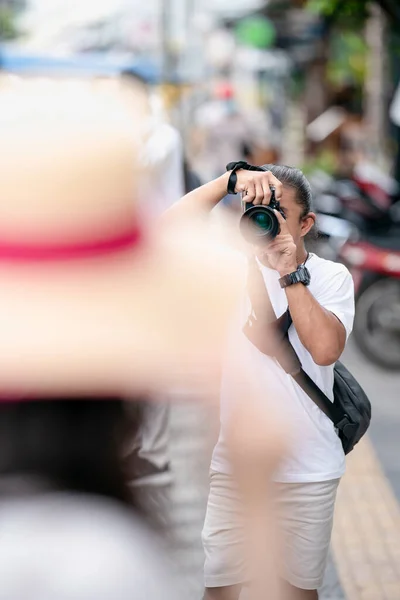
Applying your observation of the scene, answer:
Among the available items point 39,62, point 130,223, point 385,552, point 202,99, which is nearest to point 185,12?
point 202,99

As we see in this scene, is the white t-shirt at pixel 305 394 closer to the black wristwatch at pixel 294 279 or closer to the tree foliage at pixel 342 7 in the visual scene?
the black wristwatch at pixel 294 279

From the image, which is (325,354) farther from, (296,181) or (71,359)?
(71,359)

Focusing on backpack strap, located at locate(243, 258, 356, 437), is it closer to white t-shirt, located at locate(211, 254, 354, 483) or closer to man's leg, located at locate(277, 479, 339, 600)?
white t-shirt, located at locate(211, 254, 354, 483)

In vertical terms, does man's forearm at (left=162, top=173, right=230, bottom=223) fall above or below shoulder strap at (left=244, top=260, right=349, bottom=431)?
above

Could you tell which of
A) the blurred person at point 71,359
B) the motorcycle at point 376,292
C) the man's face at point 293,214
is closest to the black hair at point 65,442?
the blurred person at point 71,359

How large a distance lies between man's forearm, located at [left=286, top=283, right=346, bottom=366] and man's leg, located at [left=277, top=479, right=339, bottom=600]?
35cm

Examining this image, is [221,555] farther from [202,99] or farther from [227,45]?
[227,45]

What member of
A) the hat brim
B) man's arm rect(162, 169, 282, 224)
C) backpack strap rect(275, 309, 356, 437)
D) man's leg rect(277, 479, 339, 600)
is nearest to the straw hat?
the hat brim

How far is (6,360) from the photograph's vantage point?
1.05 metres

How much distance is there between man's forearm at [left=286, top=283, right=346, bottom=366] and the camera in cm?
252

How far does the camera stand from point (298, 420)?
266 centimetres

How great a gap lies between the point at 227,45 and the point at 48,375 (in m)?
36.6

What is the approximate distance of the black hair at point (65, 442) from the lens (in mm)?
1042

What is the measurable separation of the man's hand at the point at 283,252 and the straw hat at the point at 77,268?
1.39 metres
